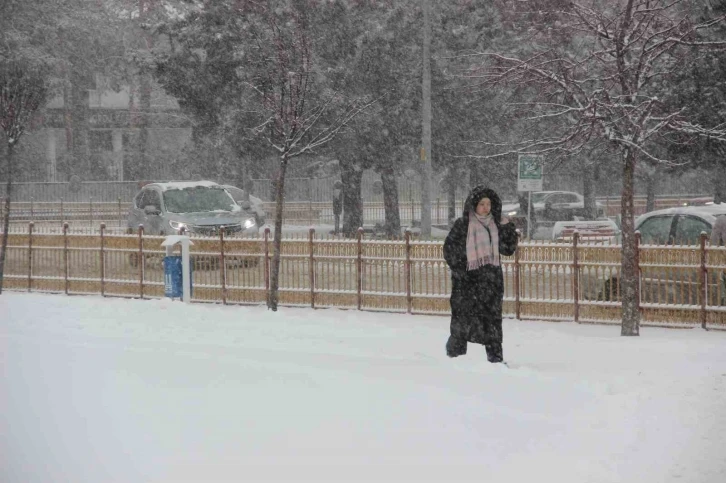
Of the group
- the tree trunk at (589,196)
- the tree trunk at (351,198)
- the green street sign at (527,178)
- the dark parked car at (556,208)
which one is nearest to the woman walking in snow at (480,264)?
the green street sign at (527,178)

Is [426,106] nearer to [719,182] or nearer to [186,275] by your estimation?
[186,275]

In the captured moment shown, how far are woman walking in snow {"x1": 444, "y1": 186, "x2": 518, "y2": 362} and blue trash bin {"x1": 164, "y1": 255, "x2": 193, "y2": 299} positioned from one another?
7.83 m

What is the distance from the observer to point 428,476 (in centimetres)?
715

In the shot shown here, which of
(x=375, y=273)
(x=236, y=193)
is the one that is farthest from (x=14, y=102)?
(x=236, y=193)

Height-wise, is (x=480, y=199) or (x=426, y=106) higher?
(x=426, y=106)

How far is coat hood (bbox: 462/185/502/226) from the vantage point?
10680 mm

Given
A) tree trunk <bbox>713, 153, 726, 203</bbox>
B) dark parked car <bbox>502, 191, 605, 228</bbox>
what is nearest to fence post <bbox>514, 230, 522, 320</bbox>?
tree trunk <bbox>713, 153, 726, 203</bbox>

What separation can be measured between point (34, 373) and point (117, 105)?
53.8m

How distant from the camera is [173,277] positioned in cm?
1805

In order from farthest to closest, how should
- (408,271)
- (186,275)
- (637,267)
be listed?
(186,275) → (408,271) → (637,267)

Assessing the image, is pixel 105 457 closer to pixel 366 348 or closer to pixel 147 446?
pixel 147 446

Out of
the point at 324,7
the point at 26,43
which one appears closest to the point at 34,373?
the point at 324,7

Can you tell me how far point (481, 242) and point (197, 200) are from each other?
14.6 meters

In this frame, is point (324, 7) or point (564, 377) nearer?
point (564, 377)
